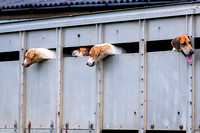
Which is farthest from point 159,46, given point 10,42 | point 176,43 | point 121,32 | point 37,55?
point 10,42

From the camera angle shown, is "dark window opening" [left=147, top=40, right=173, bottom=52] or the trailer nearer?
the trailer

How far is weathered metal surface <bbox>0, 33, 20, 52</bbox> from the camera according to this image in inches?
471

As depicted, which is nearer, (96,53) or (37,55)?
(96,53)

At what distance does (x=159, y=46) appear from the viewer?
33.8 feet

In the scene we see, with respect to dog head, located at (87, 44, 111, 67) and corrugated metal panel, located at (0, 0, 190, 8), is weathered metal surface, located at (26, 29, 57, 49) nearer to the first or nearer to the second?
dog head, located at (87, 44, 111, 67)

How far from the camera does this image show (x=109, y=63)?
1045 centimetres

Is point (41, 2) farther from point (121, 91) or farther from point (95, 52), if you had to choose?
point (121, 91)

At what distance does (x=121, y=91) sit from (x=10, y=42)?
10.8 ft

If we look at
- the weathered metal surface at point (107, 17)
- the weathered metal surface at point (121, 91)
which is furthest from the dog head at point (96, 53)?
the weathered metal surface at point (107, 17)

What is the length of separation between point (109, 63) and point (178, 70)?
5.16 feet

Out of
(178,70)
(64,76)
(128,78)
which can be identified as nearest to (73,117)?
(64,76)

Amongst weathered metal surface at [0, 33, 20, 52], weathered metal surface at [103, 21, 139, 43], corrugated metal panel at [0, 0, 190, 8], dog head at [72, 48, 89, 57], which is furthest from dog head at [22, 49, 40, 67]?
corrugated metal panel at [0, 0, 190, 8]

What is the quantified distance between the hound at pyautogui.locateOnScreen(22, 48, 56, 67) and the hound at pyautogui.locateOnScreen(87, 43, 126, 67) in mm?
1358

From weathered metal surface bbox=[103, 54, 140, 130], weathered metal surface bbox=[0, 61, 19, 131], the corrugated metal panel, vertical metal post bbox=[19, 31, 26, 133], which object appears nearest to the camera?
weathered metal surface bbox=[103, 54, 140, 130]
